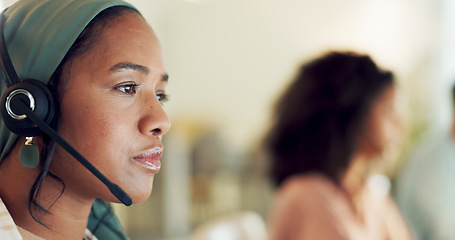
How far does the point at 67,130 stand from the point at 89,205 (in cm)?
7

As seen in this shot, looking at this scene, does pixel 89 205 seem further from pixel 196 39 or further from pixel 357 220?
pixel 196 39

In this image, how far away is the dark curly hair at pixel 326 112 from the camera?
1347 mm

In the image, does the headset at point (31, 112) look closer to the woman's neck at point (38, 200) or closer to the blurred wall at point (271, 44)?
the woman's neck at point (38, 200)

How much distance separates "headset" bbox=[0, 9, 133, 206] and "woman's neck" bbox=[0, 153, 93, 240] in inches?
1.5

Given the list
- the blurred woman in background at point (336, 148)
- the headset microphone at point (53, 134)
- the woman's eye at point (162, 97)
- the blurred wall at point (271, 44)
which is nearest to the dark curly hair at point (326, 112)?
the blurred woman in background at point (336, 148)

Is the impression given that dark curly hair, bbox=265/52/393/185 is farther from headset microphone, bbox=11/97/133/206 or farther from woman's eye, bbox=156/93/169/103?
headset microphone, bbox=11/97/133/206

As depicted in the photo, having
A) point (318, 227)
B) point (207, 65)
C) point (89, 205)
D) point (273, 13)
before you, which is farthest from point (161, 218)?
point (89, 205)

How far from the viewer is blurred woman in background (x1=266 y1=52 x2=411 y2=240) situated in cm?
132

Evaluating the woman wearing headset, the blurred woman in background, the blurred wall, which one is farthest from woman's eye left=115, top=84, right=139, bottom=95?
the blurred wall

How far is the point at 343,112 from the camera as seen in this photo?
1.38m

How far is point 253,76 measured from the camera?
3.07 meters

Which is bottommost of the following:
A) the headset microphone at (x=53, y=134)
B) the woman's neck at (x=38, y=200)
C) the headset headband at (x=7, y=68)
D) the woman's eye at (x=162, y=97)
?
the woman's neck at (x=38, y=200)

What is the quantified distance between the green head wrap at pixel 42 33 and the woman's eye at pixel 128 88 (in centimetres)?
5

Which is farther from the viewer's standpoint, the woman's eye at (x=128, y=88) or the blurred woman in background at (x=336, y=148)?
the blurred woman in background at (x=336, y=148)
